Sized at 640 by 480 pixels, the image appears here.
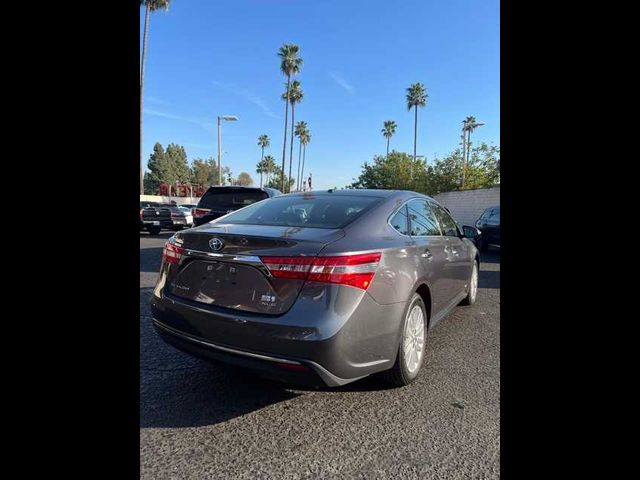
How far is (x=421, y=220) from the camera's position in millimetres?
3570

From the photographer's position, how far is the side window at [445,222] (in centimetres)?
414

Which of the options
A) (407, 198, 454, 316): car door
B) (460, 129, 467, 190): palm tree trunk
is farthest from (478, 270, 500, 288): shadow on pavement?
(460, 129, 467, 190): palm tree trunk

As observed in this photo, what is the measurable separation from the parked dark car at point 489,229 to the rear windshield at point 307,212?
848 centimetres

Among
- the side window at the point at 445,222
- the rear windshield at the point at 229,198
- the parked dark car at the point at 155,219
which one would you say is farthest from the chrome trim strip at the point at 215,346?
the parked dark car at the point at 155,219

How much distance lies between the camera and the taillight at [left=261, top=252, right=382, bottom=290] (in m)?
2.23

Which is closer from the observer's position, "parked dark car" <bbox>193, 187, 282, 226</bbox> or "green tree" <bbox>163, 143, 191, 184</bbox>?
"parked dark car" <bbox>193, 187, 282, 226</bbox>

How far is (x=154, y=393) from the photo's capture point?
108 inches

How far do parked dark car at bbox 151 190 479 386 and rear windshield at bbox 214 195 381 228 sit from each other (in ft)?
0.06

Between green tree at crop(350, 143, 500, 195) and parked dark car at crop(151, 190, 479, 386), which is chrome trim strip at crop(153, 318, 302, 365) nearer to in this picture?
parked dark car at crop(151, 190, 479, 386)

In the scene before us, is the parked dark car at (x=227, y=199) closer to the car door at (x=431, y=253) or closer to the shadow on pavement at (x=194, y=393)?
the car door at (x=431, y=253)

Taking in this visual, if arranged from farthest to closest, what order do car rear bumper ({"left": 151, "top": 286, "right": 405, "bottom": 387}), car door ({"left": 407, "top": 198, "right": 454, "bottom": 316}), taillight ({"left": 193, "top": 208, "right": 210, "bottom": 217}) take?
1. taillight ({"left": 193, "top": 208, "right": 210, "bottom": 217})
2. car door ({"left": 407, "top": 198, "right": 454, "bottom": 316})
3. car rear bumper ({"left": 151, "top": 286, "right": 405, "bottom": 387})
